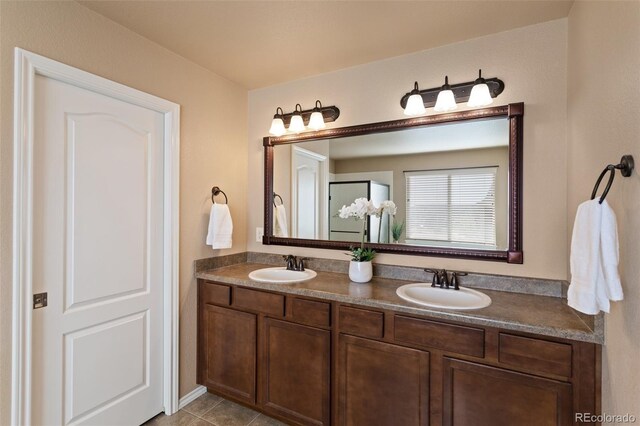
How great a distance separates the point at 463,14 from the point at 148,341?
8.92 ft

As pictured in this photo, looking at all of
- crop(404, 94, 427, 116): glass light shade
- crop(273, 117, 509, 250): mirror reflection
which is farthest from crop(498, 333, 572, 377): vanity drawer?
crop(404, 94, 427, 116): glass light shade

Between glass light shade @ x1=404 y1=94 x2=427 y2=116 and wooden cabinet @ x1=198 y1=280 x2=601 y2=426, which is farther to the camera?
glass light shade @ x1=404 y1=94 x2=427 y2=116

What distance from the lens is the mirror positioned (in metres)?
1.81

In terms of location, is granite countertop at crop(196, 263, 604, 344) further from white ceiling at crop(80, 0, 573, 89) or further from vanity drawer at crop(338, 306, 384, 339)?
white ceiling at crop(80, 0, 573, 89)

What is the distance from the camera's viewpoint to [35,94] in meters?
1.45

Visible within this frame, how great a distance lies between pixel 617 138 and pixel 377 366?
142 cm

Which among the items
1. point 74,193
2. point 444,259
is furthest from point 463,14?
point 74,193

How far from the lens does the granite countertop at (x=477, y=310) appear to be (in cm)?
127

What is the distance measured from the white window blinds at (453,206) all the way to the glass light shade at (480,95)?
0.38 metres

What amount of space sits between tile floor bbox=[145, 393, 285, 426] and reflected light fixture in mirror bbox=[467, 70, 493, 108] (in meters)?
2.35

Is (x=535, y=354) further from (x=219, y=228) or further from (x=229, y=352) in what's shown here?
(x=219, y=228)

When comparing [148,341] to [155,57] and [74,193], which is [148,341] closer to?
[74,193]
